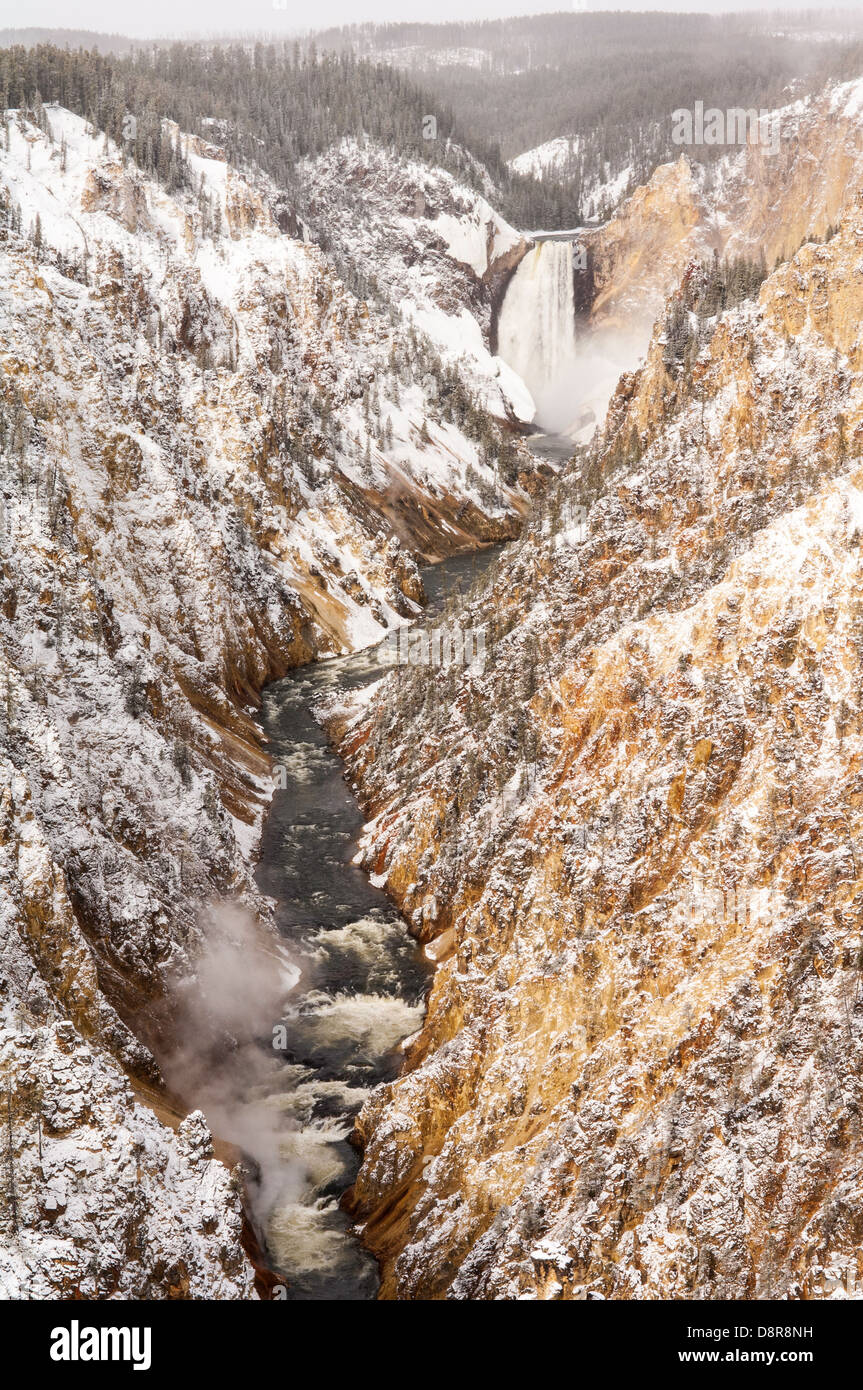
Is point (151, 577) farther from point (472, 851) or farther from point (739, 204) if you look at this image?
point (739, 204)

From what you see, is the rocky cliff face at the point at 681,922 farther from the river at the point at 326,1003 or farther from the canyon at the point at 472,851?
the river at the point at 326,1003

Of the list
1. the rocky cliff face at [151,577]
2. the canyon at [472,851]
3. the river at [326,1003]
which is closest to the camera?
the canyon at [472,851]

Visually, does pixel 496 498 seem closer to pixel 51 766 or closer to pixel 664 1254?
pixel 51 766

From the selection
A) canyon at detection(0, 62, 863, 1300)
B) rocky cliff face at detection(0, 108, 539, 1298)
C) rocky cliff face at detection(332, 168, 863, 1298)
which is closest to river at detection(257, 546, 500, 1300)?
canyon at detection(0, 62, 863, 1300)

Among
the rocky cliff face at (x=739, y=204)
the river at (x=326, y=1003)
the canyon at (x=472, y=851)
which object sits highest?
the rocky cliff face at (x=739, y=204)

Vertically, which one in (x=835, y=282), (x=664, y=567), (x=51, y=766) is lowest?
(x=51, y=766)

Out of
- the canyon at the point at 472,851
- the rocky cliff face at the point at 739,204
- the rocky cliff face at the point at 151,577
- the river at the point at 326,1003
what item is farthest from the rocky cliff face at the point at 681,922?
the rocky cliff face at the point at 739,204

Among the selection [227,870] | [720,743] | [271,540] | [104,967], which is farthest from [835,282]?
[271,540]

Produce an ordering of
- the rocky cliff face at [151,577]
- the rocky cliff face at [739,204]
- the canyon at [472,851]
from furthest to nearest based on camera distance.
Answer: the rocky cliff face at [739,204], the rocky cliff face at [151,577], the canyon at [472,851]
